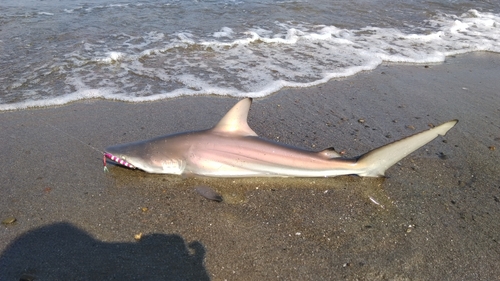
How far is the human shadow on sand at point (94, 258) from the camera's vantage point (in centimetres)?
287

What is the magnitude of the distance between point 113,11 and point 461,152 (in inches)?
395

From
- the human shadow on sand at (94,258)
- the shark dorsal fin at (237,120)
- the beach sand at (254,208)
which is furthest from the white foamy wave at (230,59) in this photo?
the human shadow on sand at (94,258)

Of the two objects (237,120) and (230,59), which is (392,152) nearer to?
(237,120)

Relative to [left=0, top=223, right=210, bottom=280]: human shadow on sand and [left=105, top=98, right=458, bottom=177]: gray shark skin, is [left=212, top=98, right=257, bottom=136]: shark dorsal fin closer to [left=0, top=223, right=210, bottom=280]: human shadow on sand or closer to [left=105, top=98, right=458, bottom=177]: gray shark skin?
[left=105, top=98, right=458, bottom=177]: gray shark skin

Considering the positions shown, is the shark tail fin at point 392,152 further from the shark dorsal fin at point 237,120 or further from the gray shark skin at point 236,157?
the shark dorsal fin at point 237,120

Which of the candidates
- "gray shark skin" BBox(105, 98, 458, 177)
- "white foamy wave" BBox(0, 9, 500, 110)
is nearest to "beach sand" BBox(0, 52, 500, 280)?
"gray shark skin" BBox(105, 98, 458, 177)

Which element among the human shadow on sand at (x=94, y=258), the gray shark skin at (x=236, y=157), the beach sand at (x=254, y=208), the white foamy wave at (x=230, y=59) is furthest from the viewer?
the white foamy wave at (x=230, y=59)

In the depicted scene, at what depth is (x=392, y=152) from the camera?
11.9 ft

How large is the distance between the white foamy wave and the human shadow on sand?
3.10 meters

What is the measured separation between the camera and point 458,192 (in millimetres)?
3824

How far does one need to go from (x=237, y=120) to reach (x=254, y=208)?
83 cm

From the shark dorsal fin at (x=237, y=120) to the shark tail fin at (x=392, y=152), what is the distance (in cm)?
109

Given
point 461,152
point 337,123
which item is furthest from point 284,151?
point 461,152

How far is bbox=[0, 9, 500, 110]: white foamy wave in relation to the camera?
634 centimetres
